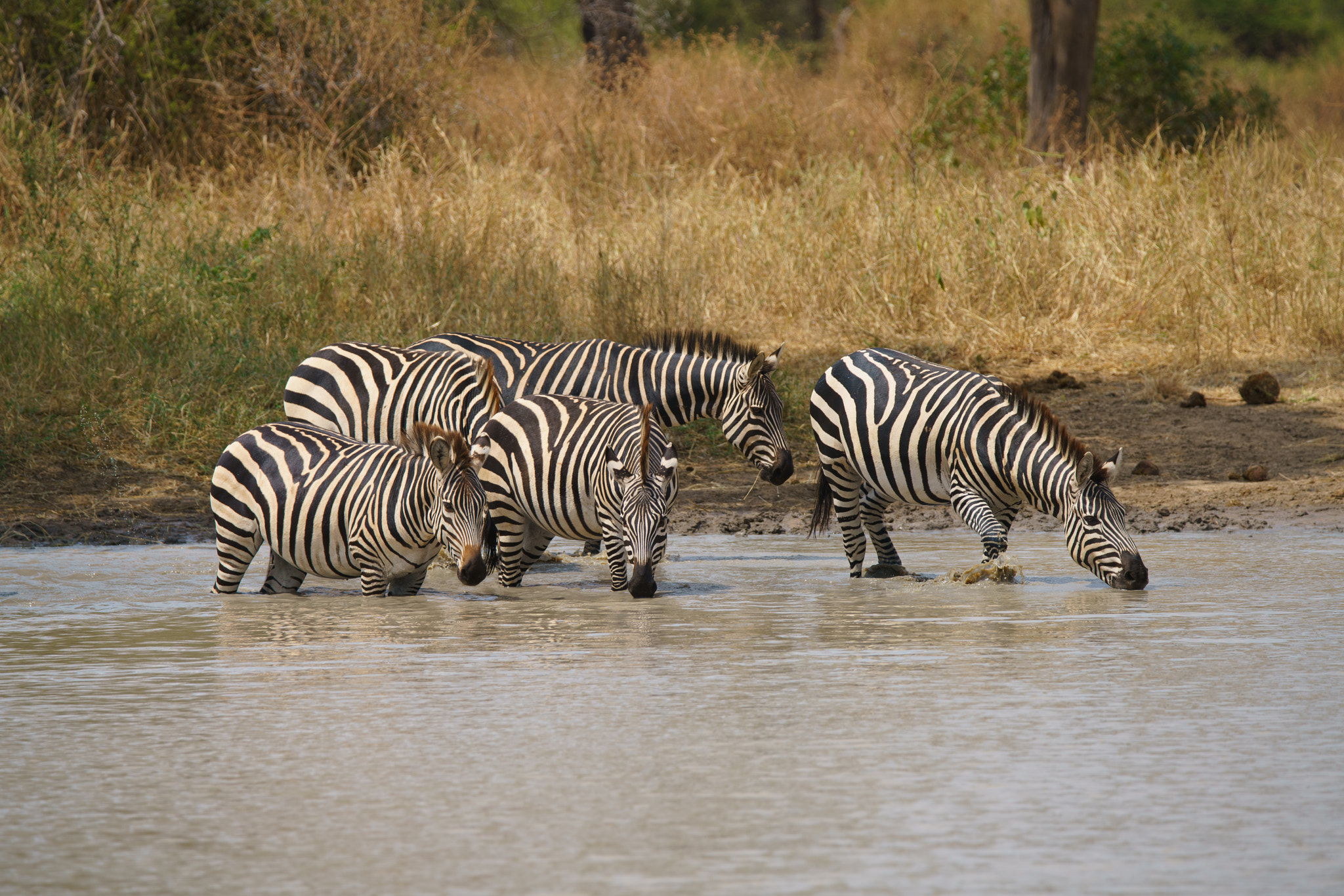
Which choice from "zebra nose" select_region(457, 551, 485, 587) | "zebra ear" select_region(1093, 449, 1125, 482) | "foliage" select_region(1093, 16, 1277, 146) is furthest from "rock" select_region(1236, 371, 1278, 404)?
"foliage" select_region(1093, 16, 1277, 146)

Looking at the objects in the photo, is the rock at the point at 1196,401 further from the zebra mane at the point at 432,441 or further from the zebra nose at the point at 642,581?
the zebra mane at the point at 432,441

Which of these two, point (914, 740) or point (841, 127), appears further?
point (841, 127)

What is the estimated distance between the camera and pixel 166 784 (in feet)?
13.2

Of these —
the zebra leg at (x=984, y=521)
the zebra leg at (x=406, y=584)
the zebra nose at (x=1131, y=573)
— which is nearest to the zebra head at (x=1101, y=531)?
the zebra nose at (x=1131, y=573)

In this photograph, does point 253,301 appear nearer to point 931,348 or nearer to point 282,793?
point 931,348

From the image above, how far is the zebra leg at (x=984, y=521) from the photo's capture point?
24.4ft

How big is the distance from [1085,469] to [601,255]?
20.2 ft

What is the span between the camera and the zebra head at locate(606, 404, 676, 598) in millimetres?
7016

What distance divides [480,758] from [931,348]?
993 cm

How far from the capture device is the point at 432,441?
7145 mm

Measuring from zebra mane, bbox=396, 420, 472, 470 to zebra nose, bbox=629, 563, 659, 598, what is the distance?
886 millimetres

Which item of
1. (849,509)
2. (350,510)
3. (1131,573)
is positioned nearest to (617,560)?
(350,510)

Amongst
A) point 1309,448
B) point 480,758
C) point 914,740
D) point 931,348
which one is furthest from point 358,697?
point 931,348

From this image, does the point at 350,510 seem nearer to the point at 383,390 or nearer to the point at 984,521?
the point at 383,390
